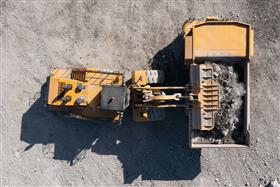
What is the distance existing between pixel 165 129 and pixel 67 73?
3.60 m

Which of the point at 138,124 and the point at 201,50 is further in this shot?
the point at 138,124

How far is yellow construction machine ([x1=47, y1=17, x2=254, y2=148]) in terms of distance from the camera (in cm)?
1123

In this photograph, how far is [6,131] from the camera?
13.2 metres

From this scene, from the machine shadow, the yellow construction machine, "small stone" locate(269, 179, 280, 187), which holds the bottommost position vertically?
"small stone" locate(269, 179, 280, 187)

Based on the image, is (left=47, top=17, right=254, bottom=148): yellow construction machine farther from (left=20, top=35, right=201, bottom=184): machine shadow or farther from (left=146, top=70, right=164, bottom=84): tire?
(left=20, top=35, right=201, bottom=184): machine shadow

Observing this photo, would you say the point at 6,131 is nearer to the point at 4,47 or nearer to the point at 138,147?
the point at 4,47

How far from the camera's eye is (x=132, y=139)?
1296cm

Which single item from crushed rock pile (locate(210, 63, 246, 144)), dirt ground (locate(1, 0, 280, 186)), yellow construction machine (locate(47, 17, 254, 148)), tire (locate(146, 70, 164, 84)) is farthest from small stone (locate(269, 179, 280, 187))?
tire (locate(146, 70, 164, 84))

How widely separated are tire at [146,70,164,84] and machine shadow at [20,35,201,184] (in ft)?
1.26

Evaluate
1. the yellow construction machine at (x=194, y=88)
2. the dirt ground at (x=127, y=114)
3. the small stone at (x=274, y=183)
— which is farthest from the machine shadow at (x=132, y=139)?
the small stone at (x=274, y=183)

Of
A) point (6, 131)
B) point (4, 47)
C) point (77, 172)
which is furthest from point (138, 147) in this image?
point (4, 47)

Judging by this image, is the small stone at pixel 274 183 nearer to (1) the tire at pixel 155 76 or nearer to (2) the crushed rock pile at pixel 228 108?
(2) the crushed rock pile at pixel 228 108

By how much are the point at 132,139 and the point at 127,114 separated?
0.83m

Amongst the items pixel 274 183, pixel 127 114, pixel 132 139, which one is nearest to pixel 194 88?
pixel 127 114
